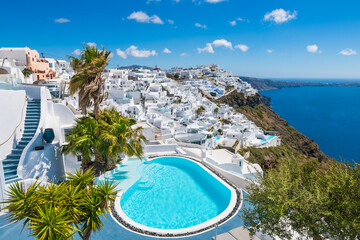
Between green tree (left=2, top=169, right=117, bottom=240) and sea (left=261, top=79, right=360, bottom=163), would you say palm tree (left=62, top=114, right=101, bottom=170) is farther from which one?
sea (left=261, top=79, right=360, bottom=163)

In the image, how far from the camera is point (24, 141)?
9.67 metres

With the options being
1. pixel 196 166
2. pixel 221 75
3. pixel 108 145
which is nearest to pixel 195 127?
pixel 196 166

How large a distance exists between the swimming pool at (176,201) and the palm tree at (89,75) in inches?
188

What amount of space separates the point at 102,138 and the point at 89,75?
117 inches

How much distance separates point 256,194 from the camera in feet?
19.0

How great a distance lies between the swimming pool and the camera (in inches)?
312

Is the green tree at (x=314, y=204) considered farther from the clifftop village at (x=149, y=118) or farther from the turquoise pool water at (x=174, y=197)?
the turquoise pool water at (x=174, y=197)

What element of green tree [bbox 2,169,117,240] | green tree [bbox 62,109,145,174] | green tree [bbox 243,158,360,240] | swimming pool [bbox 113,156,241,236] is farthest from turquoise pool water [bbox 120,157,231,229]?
green tree [bbox 243,158,360,240]

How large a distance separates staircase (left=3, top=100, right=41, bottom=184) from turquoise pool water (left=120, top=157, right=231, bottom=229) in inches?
180

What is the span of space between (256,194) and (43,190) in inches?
215

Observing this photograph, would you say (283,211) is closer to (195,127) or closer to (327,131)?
(195,127)

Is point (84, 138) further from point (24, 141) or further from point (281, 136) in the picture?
point (281, 136)

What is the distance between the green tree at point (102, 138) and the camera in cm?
960

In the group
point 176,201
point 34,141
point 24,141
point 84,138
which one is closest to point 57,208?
point 84,138
